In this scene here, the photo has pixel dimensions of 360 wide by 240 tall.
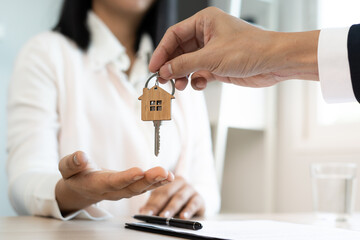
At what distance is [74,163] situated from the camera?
1.76ft

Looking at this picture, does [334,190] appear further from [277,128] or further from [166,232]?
[277,128]

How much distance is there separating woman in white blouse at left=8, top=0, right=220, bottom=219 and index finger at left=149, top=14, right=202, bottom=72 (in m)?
0.30

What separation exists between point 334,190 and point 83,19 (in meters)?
0.86

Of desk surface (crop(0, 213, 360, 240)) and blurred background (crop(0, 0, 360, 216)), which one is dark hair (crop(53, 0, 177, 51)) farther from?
desk surface (crop(0, 213, 360, 240))

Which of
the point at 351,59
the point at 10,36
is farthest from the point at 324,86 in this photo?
the point at 10,36

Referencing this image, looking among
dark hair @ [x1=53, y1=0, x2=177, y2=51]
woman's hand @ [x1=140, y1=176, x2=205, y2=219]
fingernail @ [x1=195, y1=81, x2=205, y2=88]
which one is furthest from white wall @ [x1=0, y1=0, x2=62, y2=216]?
fingernail @ [x1=195, y1=81, x2=205, y2=88]

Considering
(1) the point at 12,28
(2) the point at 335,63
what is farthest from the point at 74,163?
(1) the point at 12,28

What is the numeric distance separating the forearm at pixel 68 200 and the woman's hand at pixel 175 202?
149 mm

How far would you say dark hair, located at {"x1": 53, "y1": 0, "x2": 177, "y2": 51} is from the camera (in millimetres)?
1160

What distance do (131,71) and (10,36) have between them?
1.15 meters

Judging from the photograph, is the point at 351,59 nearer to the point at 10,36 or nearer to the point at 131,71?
the point at 131,71

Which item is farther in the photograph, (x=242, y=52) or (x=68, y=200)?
(x=68, y=200)

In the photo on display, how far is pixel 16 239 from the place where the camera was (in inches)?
17.5

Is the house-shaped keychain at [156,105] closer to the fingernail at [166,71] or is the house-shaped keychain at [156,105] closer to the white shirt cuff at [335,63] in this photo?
the fingernail at [166,71]
